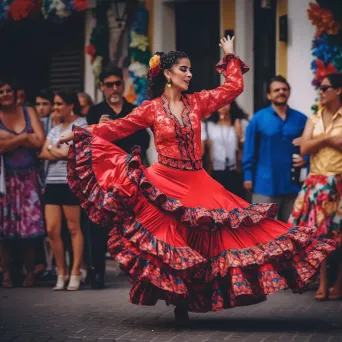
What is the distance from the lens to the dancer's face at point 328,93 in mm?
12195

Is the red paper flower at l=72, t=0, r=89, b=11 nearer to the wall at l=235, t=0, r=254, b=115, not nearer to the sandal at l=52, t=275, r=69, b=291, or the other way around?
the wall at l=235, t=0, r=254, b=115

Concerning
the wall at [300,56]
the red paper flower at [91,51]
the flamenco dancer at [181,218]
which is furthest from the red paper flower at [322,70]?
the red paper flower at [91,51]

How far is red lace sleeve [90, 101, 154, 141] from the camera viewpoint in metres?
10.2

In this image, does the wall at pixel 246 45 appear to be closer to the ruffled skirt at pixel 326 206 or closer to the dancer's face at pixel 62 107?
the dancer's face at pixel 62 107

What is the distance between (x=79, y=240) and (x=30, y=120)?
1475mm

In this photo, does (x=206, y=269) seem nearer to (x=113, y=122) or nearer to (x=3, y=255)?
(x=113, y=122)

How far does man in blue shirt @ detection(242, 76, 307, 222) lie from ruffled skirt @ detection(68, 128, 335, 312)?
287cm

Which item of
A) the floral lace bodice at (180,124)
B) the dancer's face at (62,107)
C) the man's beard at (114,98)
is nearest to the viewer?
the floral lace bodice at (180,124)

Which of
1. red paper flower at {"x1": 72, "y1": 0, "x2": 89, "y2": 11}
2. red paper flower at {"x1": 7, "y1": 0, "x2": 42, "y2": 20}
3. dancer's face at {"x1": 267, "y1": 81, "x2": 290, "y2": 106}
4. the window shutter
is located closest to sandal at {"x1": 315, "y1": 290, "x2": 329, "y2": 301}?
dancer's face at {"x1": 267, "y1": 81, "x2": 290, "y2": 106}

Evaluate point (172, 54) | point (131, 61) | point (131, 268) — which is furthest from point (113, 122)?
point (131, 61)

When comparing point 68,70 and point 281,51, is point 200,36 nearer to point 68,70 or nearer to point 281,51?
point 281,51

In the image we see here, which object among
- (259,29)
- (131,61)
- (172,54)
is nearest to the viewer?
(172,54)

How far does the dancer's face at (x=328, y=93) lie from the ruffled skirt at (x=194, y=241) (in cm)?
242

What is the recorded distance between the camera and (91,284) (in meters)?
13.1
